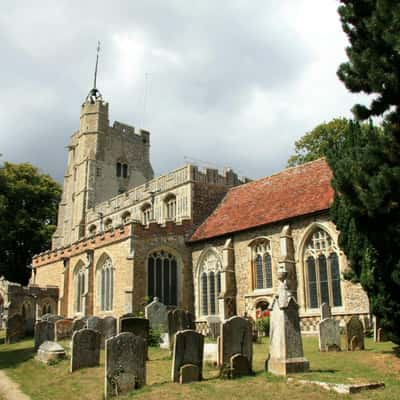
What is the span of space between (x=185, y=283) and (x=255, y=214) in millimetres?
5231

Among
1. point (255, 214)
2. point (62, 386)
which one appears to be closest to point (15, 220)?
point (255, 214)

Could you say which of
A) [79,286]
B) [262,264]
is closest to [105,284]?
[79,286]

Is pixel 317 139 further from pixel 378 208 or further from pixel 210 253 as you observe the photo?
pixel 378 208

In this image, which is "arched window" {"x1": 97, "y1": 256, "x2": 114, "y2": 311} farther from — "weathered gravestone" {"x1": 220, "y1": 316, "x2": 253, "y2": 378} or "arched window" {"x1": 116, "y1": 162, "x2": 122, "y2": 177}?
"arched window" {"x1": 116, "y1": 162, "x2": 122, "y2": 177}

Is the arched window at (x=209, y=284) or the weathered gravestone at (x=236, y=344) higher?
the arched window at (x=209, y=284)

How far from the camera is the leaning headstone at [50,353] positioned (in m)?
14.1

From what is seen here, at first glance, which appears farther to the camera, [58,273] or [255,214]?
[58,273]

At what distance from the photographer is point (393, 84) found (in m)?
9.05

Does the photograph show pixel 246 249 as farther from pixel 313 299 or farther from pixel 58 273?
pixel 58 273

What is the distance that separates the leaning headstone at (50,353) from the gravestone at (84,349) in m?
2.15

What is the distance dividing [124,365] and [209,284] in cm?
1438

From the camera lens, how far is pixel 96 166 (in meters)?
40.1

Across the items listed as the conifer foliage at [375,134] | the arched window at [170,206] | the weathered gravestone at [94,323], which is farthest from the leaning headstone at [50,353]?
the arched window at [170,206]

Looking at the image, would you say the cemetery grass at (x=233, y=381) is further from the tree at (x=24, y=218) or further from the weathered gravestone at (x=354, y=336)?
the tree at (x=24, y=218)
